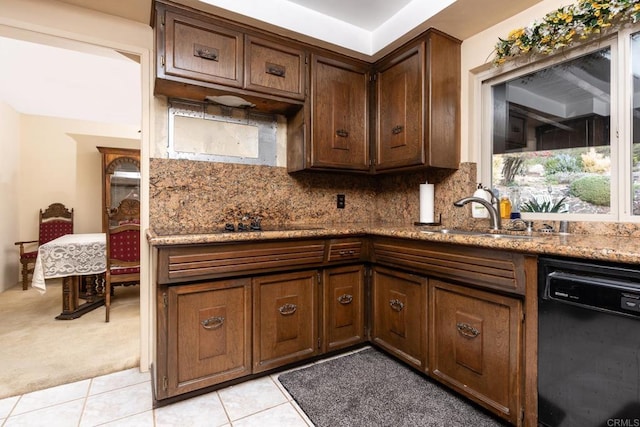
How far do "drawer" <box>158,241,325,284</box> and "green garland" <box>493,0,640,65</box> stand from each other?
173cm

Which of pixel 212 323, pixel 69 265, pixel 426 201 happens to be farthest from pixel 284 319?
pixel 69 265

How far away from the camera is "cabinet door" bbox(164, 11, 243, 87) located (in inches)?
73.9

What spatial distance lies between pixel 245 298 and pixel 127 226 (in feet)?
6.64

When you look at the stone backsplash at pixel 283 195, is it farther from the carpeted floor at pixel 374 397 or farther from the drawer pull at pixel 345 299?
the carpeted floor at pixel 374 397

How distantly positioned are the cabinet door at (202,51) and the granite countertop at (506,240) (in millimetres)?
1000

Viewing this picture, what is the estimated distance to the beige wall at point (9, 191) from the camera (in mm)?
4211

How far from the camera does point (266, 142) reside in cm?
256

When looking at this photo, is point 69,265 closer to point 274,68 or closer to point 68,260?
point 68,260

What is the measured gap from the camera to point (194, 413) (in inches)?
64.5

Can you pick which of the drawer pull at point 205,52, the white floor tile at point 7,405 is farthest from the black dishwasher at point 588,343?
the white floor tile at point 7,405

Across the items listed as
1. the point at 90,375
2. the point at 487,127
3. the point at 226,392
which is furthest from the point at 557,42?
the point at 90,375

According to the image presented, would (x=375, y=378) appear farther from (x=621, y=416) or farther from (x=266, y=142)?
(x=266, y=142)

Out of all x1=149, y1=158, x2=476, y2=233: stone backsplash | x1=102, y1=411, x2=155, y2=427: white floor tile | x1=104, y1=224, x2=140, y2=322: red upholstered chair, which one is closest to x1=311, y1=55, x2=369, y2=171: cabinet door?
x1=149, y1=158, x2=476, y2=233: stone backsplash

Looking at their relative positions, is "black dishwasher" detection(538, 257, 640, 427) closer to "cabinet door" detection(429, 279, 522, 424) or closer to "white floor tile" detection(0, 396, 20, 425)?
"cabinet door" detection(429, 279, 522, 424)
